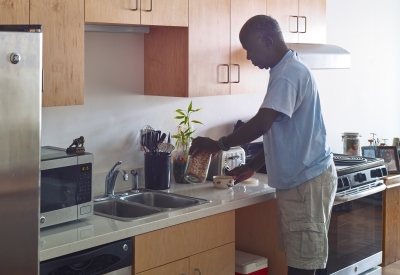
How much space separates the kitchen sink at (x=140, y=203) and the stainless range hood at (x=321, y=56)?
1171mm

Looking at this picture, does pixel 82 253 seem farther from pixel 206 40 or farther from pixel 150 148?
pixel 206 40

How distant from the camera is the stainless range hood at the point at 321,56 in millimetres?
3715

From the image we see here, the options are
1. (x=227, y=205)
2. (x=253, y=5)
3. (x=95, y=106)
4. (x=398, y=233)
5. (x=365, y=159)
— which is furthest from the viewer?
(x=398, y=233)

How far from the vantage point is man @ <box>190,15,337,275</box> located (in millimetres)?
2865

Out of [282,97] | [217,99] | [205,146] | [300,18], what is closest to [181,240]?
[205,146]

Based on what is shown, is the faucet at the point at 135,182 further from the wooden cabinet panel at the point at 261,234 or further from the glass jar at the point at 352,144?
the glass jar at the point at 352,144

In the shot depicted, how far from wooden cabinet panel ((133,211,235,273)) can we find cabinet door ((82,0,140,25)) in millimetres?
960

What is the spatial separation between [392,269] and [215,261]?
77.7 inches

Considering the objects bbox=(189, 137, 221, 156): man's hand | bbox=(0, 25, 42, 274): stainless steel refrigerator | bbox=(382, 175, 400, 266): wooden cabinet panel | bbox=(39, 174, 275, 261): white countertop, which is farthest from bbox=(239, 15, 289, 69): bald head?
bbox=(382, 175, 400, 266): wooden cabinet panel

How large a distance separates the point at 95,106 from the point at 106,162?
0.32 m

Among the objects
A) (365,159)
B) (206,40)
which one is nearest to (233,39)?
(206,40)

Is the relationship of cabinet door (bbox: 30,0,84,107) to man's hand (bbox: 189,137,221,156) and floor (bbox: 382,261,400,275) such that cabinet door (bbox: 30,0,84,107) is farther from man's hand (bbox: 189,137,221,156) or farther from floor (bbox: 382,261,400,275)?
floor (bbox: 382,261,400,275)

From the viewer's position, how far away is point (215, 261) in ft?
9.82

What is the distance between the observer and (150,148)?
11.0ft
